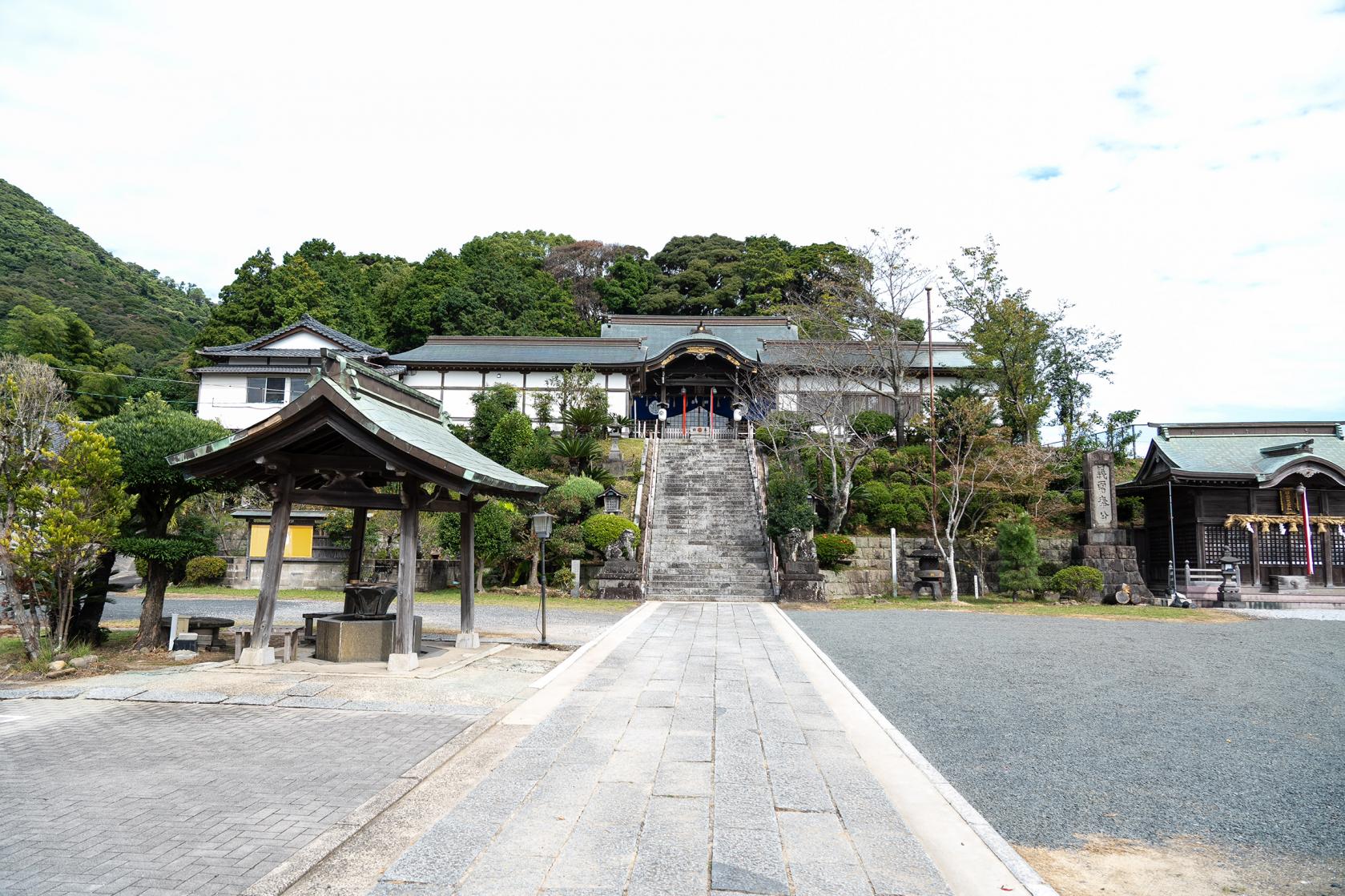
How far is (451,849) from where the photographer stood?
12.4ft

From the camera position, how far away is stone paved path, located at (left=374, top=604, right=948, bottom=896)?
11.3ft

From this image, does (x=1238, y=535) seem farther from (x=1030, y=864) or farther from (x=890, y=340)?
(x=1030, y=864)

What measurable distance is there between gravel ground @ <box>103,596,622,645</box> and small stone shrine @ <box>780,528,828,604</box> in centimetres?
530

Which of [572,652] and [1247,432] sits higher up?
[1247,432]

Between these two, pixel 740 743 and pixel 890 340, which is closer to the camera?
pixel 740 743

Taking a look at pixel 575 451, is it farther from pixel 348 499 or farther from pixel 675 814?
pixel 675 814

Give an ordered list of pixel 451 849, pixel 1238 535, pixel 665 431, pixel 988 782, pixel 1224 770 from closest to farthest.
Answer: pixel 451 849 < pixel 988 782 < pixel 1224 770 < pixel 1238 535 < pixel 665 431

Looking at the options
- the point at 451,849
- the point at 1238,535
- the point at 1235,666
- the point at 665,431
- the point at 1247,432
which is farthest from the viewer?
the point at 665,431

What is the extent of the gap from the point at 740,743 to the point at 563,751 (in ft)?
4.50

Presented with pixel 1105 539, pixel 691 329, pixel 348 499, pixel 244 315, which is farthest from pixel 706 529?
pixel 244 315

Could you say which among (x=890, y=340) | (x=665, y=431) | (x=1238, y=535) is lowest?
(x=1238, y=535)

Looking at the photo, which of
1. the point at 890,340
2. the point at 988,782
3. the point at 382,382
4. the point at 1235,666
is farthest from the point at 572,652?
the point at 890,340

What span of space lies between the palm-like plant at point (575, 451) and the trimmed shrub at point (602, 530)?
4.14m

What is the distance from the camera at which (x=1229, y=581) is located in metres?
20.8
